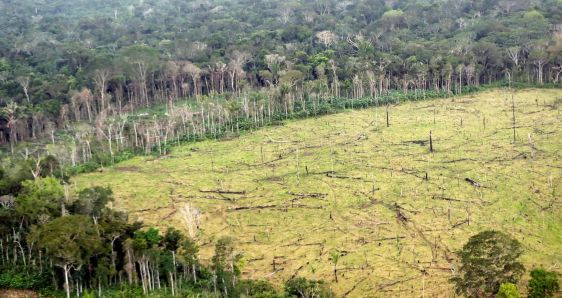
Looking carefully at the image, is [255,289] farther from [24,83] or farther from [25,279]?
[24,83]

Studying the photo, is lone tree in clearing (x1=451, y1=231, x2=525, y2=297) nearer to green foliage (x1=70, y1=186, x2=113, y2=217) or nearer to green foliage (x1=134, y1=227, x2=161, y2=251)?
green foliage (x1=134, y1=227, x2=161, y2=251)

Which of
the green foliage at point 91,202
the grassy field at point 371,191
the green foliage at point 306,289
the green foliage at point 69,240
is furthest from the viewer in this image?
the green foliage at point 91,202

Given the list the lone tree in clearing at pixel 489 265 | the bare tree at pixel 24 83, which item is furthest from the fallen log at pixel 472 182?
the bare tree at pixel 24 83

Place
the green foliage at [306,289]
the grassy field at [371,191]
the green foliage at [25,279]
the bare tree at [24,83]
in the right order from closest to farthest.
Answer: the green foliage at [306,289]
the green foliage at [25,279]
the grassy field at [371,191]
the bare tree at [24,83]

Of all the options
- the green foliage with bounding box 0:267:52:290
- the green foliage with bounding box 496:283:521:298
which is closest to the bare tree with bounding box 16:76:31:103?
the green foliage with bounding box 0:267:52:290

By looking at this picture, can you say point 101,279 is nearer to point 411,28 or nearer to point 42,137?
point 42,137

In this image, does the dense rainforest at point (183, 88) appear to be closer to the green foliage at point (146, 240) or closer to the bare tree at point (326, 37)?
the green foliage at point (146, 240)

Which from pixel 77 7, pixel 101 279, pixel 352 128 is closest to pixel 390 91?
pixel 352 128

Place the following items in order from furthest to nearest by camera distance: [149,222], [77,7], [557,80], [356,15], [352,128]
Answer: [77,7] < [356,15] < [557,80] < [352,128] < [149,222]
